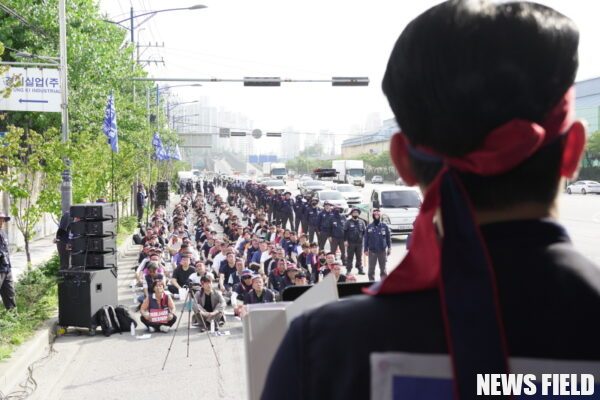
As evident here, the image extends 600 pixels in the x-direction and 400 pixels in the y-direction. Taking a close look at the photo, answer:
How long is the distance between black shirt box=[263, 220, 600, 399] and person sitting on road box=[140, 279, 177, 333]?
12797 mm

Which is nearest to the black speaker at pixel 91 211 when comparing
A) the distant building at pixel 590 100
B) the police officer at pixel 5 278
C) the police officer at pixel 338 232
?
the police officer at pixel 5 278

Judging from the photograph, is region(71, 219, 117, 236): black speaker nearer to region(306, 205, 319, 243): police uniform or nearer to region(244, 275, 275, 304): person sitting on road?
region(244, 275, 275, 304): person sitting on road

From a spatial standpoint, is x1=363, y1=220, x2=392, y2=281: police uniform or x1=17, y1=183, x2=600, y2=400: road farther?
x1=363, y1=220, x2=392, y2=281: police uniform

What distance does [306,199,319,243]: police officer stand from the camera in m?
25.7

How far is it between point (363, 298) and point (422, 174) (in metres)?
0.27

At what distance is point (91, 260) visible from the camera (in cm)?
1391

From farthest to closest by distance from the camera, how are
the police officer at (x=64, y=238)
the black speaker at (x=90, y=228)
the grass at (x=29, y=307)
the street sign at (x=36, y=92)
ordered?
the street sign at (x=36, y=92), the police officer at (x=64, y=238), the black speaker at (x=90, y=228), the grass at (x=29, y=307)

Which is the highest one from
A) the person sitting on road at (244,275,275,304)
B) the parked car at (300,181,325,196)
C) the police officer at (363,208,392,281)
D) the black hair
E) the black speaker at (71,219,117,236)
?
the black hair

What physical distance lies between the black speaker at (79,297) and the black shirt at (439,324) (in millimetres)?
12386

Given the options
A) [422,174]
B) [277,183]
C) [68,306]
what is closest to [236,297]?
[68,306]

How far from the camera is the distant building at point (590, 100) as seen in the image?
72312 millimetres

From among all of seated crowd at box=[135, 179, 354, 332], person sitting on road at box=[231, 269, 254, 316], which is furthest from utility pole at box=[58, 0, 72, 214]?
person sitting on road at box=[231, 269, 254, 316]

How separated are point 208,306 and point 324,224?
33.1 feet

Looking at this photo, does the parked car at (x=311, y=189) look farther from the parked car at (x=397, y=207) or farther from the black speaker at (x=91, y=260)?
the black speaker at (x=91, y=260)
